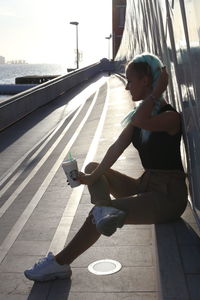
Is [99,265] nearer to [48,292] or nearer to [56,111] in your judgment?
[48,292]

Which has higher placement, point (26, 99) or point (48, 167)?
point (26, 99)

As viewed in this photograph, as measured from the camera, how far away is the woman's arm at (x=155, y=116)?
4051mm

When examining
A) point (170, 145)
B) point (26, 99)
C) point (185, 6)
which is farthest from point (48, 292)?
point (26, 99)

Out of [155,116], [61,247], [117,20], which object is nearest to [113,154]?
[155,116]

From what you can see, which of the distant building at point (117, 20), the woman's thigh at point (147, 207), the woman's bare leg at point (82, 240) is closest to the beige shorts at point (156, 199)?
the woman's thigh at point (147, 207)

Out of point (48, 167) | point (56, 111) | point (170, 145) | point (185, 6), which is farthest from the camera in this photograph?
point (56, 111)

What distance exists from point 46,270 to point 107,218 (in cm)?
69

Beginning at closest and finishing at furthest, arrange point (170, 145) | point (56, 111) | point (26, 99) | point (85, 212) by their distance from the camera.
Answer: point (170, 145), point (85, 212), point (26, 99), point (56, 111)

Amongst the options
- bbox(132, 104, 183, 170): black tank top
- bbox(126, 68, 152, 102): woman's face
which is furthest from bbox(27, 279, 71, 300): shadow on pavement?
bbox(126, 68, 152, 102): woman's face

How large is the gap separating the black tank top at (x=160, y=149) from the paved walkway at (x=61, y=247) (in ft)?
2.45

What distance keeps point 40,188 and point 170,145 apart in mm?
3316

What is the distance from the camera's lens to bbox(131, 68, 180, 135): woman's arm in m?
4.05

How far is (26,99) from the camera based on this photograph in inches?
642

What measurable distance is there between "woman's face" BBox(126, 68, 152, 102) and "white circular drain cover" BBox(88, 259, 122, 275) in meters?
1.39
